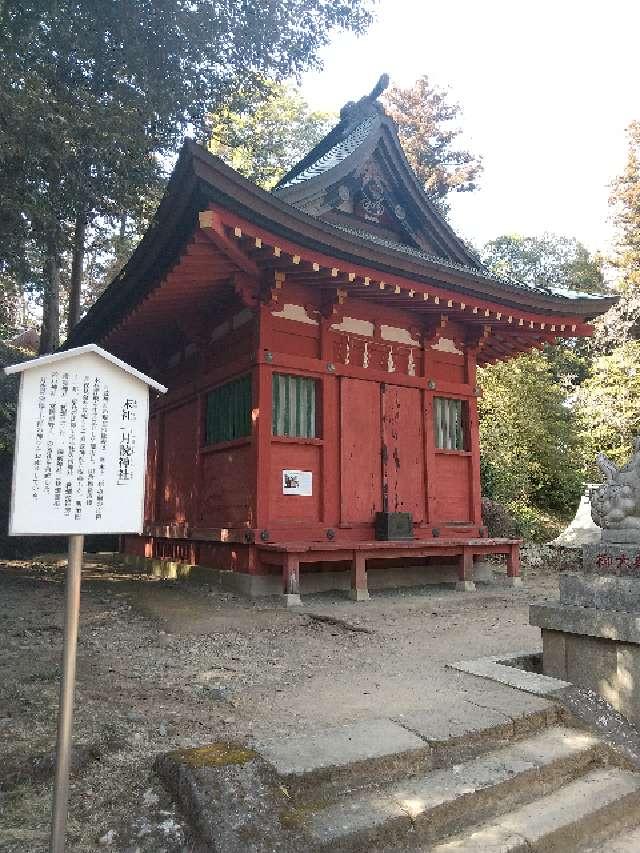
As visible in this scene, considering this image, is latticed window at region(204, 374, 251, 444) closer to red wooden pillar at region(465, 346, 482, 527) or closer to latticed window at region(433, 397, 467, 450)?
latticed window at region(433, 397, 467, 450)

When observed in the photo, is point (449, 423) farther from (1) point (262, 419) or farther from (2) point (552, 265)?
(2) point (552, 265)

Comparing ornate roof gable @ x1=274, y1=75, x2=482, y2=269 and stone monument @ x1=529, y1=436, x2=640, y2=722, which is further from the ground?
ornate roof gable @ x1=274, y1=75, x2=482, y2=269

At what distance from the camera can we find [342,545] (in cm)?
732

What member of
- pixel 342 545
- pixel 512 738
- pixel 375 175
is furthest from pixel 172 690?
pixel 375 175

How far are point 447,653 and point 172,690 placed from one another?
2.35 m

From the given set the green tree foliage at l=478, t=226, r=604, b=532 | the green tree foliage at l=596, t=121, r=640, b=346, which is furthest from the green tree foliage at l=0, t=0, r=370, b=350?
the green tree foliage at l=596, t=121, r=640, b=346

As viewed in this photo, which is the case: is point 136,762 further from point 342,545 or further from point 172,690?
point 342,545

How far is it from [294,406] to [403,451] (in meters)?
1.96

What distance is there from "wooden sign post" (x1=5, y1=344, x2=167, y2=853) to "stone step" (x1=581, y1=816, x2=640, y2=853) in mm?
2338

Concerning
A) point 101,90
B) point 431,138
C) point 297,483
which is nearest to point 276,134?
point 431,138

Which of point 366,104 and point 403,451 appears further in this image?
point 366,104

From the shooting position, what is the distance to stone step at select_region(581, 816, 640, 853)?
270 centimetres

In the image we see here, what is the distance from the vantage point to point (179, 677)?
13.8ft

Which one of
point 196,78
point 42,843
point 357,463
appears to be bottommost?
point 42,843
